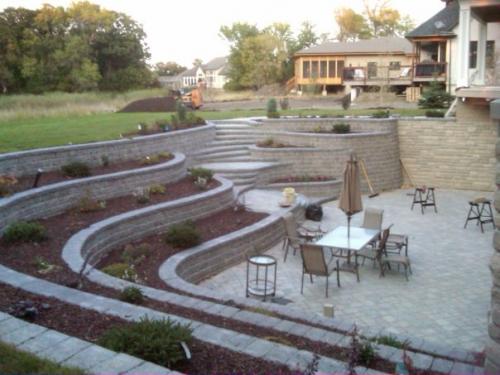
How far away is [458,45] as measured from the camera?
20.1 metres

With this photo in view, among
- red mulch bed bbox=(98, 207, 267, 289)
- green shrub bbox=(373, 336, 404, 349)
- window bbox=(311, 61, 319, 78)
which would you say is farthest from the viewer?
window bbox=(311, 61, 319, 78)

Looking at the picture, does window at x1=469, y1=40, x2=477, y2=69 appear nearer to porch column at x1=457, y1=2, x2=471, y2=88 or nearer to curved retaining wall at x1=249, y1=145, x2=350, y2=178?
porch column at x1=457, y1=2, x2=471, y2=88

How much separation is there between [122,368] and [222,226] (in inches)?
315

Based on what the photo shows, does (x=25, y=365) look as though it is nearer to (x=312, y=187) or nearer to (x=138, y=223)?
(x=138, y=223)

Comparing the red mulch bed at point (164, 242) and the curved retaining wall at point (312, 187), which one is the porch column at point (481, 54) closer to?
the curved retaining wall at point (312, 187)

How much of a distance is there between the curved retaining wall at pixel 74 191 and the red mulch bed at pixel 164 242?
1805 millimetres

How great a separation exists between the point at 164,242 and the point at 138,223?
73cm

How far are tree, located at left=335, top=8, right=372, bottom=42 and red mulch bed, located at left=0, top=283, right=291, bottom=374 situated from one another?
200ft

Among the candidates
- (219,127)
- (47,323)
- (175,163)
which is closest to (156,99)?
(219,127)

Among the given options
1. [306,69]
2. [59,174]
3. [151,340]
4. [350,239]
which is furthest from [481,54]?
[306,69]

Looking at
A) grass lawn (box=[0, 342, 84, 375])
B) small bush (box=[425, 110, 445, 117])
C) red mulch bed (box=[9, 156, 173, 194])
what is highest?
small bush (box=[425, 110, 445, 117])

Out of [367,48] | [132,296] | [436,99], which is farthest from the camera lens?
[367,48]

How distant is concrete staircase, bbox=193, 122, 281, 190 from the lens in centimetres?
1680

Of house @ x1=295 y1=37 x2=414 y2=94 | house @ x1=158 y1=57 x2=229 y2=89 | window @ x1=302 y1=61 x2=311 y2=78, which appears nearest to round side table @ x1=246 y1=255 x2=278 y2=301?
house @ x1=295 y1=37 x2=414 y2=94
